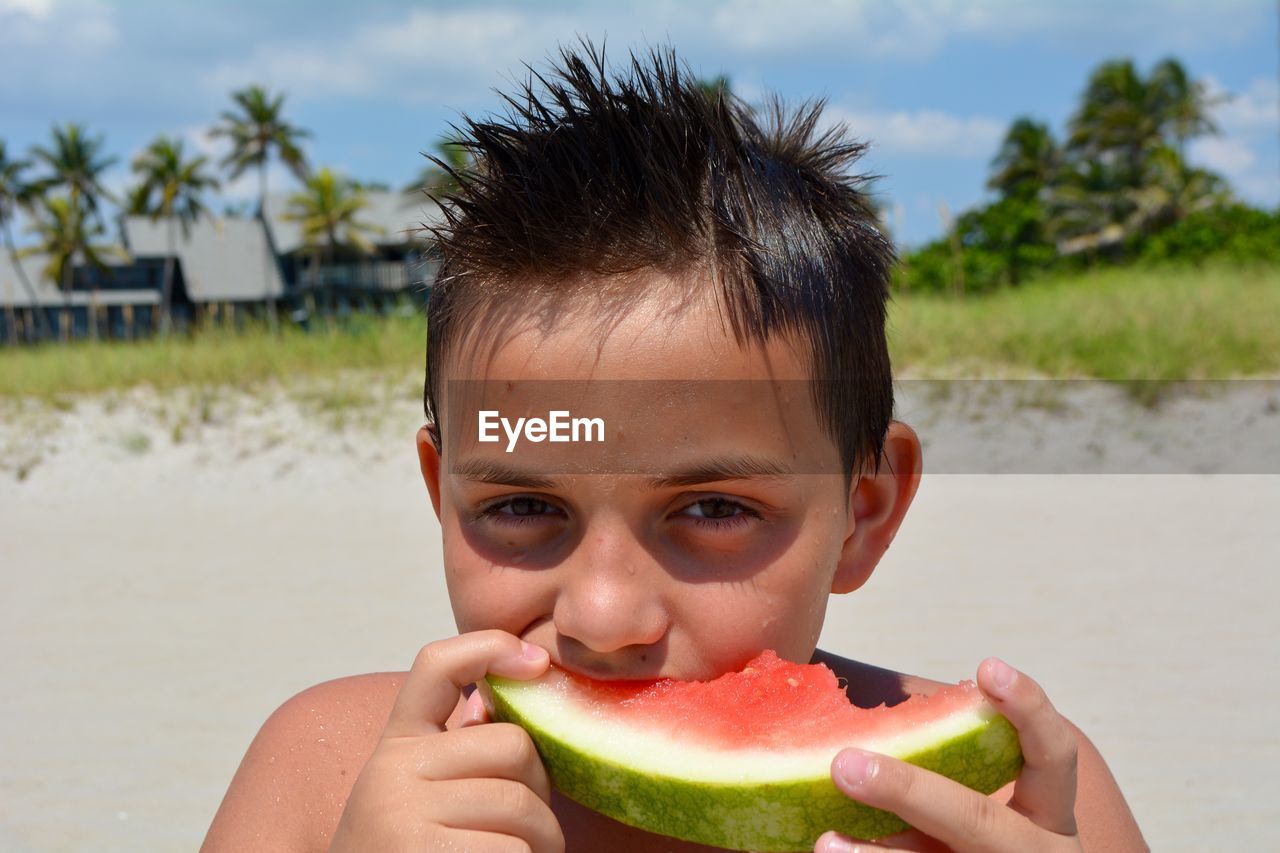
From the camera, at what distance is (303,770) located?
2205mm

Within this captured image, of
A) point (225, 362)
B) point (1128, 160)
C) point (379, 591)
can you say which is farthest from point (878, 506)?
point (1128, 160)

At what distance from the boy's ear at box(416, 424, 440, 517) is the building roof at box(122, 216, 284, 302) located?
47563mm

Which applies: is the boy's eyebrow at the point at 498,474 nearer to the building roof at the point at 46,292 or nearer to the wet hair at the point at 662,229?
the wet hair at the point at 662,229

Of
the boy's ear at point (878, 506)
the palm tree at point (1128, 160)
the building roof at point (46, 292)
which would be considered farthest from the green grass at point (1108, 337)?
the building roof at point (46, 292)

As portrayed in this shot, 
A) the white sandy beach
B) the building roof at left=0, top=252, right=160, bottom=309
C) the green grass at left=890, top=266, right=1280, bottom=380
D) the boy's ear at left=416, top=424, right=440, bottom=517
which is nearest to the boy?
the boy's ear at left=416, top=424, right=440, bottom=517

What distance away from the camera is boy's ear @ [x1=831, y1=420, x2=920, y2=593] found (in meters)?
1.99

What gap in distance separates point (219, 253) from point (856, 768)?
168ft

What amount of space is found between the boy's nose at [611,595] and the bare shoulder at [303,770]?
2.94 ft

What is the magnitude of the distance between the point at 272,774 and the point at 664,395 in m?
1.21

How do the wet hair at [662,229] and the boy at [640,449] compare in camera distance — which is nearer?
the boy at [640,449]

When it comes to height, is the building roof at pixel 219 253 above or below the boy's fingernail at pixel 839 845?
above

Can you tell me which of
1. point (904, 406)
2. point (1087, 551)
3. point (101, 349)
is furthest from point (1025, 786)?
point (101, 349)

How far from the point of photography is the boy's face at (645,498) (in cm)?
156

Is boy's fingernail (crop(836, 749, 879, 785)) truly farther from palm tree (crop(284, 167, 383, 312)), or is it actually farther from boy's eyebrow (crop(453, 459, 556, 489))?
palm tree (crop(284, 167, 383, 312))
